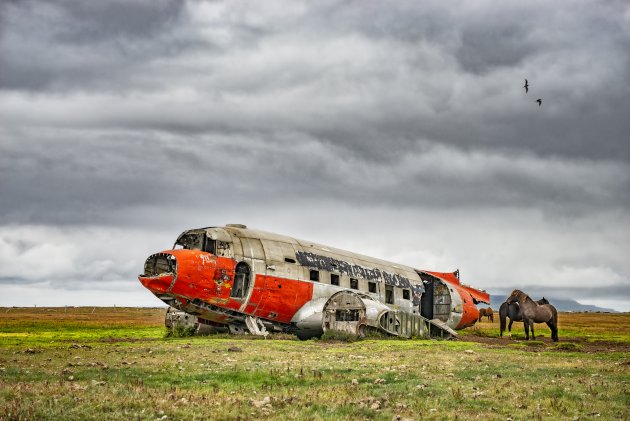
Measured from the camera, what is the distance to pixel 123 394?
12828mm

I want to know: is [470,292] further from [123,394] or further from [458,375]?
[123,394]

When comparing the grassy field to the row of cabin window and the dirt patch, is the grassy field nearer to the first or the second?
the dirt patch

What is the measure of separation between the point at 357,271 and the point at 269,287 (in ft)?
27.8

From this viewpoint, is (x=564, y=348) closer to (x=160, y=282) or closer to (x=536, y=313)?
(x=536, y=313)

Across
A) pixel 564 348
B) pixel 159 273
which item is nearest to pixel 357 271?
pixel 564 348

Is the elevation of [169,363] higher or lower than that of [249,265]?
lower

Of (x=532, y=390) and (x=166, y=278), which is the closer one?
(x=532, y=390)

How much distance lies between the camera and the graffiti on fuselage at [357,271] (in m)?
37.4

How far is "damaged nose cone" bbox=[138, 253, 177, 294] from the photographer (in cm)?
3033

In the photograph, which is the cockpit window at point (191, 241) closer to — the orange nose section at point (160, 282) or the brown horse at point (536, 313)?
the orange nose section at point (160, 282)

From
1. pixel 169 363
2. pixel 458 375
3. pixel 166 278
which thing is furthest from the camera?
pixel 166 278

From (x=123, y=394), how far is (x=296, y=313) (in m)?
23.2

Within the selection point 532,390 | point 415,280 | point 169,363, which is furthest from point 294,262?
point 532,390

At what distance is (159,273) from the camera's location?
31.4m
